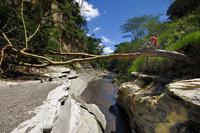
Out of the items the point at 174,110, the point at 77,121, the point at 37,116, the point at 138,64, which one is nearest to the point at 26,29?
the point at 77,121

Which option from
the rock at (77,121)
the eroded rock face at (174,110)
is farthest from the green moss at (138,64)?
the eroded rock face at (174,110)

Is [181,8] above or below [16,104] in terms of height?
above

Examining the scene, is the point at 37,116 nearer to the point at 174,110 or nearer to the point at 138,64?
the point at 174,110

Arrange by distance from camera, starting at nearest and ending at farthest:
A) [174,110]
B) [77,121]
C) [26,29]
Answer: [174,110] < [77,121] < [26,29]

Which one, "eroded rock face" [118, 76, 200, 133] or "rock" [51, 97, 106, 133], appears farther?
"rock" [51, 97, 106, 133]

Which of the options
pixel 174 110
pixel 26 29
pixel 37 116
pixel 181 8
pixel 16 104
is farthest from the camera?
pixel 181 8

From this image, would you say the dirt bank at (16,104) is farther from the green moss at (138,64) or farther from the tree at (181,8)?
the tree at (181,8)

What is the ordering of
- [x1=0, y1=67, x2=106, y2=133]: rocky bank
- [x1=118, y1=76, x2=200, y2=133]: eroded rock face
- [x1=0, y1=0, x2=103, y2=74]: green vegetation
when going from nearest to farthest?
1. [x1=0, y1=67, x2=106, y2=133]: rocky bank
2. [x1=118, y1=76, x2=200, y2=133]: eroded rock face
3. [x1=0, y1=0, x2=103, y2=74]: green vegetation

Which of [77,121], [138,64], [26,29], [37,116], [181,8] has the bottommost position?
[77,121]

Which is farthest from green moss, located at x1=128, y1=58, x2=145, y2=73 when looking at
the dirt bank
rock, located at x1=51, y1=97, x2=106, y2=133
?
the dirt bank

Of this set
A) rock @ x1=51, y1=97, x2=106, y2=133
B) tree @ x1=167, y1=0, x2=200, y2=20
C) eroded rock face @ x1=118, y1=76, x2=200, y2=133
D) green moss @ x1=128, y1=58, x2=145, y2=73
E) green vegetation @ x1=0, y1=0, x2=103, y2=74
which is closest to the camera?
eroded rock face @ x1=118, y1=76, x2=200, y2=133

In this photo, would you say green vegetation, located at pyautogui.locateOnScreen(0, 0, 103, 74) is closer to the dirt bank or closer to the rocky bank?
the dirt bank

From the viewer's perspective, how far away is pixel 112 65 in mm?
70125

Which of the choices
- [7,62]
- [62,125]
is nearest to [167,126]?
[62,125]
